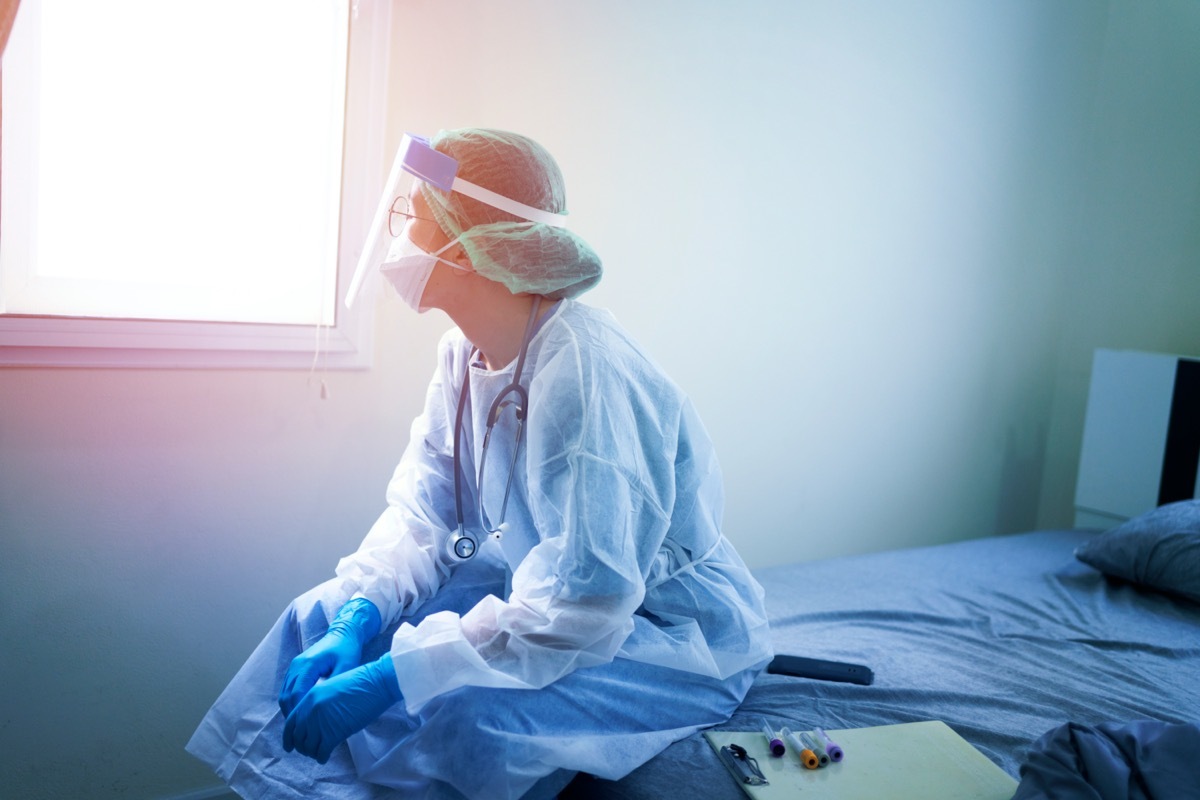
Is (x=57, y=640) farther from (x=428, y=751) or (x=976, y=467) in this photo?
(x=976, y=467)

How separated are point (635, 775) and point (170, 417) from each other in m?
1.10

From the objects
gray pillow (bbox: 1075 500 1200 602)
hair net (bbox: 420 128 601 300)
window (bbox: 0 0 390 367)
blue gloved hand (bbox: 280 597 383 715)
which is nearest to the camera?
blue gloved hand (bbox: 280 597 383 715)

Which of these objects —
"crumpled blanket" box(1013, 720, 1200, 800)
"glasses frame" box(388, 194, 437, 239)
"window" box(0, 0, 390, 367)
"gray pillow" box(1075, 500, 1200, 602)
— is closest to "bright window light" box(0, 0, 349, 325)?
"window" box(0, 0, 390, 367)

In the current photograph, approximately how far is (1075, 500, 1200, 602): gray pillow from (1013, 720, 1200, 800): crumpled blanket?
0.94m

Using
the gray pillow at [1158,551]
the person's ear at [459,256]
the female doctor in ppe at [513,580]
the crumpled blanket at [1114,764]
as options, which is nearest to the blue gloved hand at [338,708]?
the female doctor in ppe at [513,580]

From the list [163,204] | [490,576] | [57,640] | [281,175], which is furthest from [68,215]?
[490,576]

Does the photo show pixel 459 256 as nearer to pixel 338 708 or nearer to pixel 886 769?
pixel 338 708

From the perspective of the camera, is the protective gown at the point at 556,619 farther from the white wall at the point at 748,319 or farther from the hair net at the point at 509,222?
the white wall at the point at 748,319

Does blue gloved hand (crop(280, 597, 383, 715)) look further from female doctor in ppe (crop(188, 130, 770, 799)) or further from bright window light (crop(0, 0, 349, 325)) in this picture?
bright window light (crop(0, 0, 349, 325))

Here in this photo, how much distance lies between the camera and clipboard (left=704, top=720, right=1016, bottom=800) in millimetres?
1202

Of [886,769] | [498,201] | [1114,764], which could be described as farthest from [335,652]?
[1114,764]

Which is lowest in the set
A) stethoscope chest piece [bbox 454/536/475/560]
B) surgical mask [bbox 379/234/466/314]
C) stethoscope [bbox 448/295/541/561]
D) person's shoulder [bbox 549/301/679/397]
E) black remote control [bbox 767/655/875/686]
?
black remote control [bbox 767/655/875/686]

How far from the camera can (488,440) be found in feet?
4.58

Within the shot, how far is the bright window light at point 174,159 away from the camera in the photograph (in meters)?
1.64
